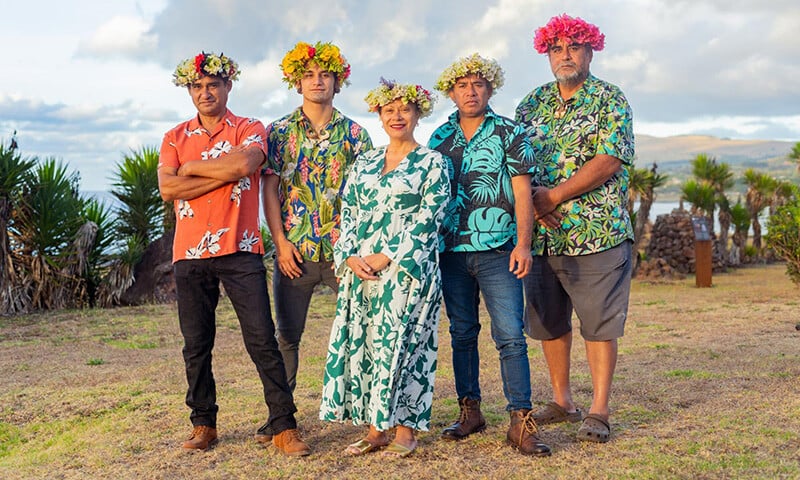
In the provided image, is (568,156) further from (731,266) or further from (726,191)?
(726,191)

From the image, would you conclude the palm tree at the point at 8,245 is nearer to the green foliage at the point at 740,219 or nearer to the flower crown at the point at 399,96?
the flower crown at the point at 399,96

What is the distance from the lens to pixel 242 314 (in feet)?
14.6

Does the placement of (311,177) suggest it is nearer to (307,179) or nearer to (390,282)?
(307,179)

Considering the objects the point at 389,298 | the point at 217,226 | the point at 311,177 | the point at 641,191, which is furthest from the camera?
the point at 641,191

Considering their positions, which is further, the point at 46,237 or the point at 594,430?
the point at 46,237

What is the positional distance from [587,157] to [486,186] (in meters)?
0.67

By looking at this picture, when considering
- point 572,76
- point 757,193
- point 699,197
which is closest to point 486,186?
point 572,76

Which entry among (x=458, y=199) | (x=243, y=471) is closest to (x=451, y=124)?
(x=458, y=199)

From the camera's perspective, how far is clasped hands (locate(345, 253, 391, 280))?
165 inches

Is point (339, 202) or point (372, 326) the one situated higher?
point (339, 202)

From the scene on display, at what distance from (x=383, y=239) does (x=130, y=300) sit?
Answer: 870 cm

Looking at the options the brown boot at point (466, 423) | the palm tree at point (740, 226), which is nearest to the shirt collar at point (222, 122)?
the brown boot at point (466, 423)

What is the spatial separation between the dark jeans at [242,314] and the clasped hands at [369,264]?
22.4 inches

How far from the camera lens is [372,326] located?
4.29 m
